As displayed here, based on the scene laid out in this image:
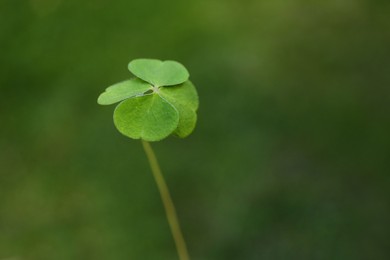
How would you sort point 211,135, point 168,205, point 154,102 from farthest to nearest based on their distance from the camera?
1. point 211,135
2. point 168,205
3. point 154,102

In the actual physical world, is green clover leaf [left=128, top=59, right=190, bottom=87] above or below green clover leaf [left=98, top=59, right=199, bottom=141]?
above

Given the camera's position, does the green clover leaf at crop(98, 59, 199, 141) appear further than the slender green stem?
No

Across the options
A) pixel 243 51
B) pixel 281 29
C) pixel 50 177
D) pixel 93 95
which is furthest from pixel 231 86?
pixel 50 177

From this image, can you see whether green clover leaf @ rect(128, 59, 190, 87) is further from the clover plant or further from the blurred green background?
the blurred green background

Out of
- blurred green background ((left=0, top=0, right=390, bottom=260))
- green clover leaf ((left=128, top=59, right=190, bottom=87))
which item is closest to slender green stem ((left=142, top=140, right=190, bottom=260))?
blurred green background ((left=0, top=0, right=390, bottom=260))

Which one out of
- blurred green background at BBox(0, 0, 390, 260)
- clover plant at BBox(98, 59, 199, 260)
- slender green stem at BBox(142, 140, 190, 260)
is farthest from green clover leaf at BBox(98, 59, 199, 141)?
blurred green background at BBox(0, 0, 390, 260)

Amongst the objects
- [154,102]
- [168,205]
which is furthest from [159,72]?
[168,205]

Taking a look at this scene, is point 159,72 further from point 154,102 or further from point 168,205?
point 168,205
